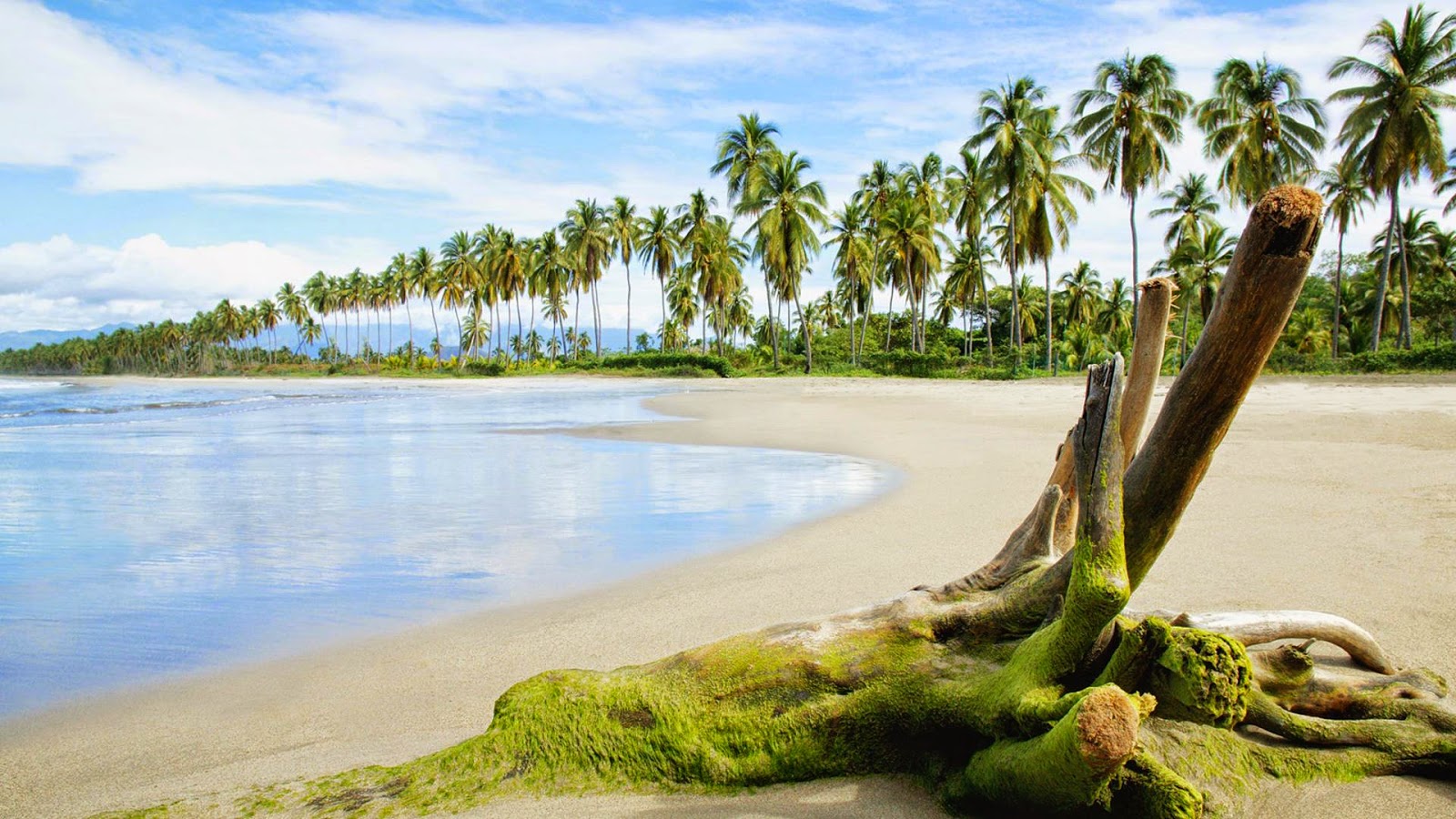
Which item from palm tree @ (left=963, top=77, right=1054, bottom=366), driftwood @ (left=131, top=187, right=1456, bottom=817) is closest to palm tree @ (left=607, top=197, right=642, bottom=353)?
palm tree @ (left=963, top=77, right=1054, bottom=366)

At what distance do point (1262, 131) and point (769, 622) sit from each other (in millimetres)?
41293

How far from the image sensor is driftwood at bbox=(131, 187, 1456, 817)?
236 cm

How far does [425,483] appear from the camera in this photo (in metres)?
11.1

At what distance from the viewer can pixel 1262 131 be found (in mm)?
36562

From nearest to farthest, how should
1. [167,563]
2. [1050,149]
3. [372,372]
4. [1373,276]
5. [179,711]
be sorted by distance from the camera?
[179,711]
[167,563]
[1050,149]
[1373,276]
[372,372]

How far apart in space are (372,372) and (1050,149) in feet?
226

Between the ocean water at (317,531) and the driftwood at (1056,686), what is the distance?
8.70ft

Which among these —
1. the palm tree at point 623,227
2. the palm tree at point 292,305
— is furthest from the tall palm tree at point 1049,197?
the palm tree at point 292,305

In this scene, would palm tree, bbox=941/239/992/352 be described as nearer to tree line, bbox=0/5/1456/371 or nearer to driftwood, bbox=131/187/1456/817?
tree line, bbox=0/5/1456/371

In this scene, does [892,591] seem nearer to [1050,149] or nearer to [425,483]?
[425,483]

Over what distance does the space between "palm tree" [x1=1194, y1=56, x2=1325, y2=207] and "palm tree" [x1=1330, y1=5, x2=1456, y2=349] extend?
2911 mm

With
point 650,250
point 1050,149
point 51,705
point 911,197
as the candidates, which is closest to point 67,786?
point 51,705

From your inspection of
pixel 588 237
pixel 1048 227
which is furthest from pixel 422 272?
pixel 1048 227

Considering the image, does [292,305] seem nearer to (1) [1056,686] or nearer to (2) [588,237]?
(2) [588,237]
